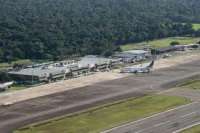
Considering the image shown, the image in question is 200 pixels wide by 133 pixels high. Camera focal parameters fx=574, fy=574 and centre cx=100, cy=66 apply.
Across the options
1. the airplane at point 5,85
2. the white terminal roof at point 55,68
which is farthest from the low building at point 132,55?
the airplane at point 5,85

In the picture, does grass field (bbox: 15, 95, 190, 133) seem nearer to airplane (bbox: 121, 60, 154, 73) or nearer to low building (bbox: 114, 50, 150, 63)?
airplane (bbox: 121, 60, 154, 73)

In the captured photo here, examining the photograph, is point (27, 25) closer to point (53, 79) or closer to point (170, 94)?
point (53, 79)

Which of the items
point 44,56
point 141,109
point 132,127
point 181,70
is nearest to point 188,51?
point 181,70

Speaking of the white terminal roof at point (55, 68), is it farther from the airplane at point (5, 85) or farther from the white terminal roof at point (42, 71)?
the airplane at point (5, 85)

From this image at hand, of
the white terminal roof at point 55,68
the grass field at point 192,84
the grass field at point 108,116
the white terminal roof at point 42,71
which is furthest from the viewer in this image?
the white terminal roof at point 55,68

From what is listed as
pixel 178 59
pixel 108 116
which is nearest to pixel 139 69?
pixel 178 59

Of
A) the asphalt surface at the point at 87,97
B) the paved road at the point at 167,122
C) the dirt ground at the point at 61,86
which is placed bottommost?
the paved road at the point at 167,122

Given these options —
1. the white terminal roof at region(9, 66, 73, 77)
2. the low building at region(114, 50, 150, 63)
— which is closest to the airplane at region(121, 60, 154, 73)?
the low building at region(114, 50, 150, 63)

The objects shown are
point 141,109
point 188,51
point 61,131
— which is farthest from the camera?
point 188,51
